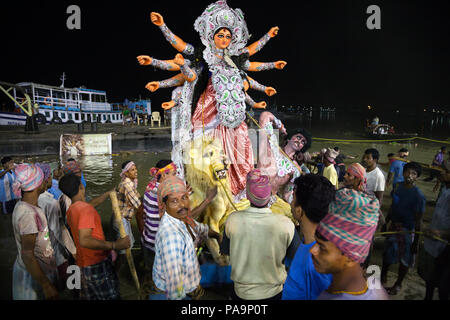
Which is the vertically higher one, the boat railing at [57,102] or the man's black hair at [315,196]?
the boat railing at [57,102]

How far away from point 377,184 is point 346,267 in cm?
355

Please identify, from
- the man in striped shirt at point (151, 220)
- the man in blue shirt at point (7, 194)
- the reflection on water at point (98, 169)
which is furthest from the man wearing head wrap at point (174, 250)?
the reflection on water at point (98, 169)

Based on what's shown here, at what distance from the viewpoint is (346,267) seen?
156 cm

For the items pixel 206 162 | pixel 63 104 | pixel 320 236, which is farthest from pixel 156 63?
pixel 63 104

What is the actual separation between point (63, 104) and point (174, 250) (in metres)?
27.5

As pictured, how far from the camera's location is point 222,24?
3.93 m

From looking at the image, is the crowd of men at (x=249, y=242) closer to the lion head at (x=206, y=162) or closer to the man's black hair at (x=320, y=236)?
the man's black hair at (x=320, y=236)

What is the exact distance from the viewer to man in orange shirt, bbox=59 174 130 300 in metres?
2.47

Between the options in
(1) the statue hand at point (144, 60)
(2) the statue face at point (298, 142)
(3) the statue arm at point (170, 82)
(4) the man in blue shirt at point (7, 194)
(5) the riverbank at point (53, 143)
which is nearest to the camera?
(1) the statue hand at point (144, 60)

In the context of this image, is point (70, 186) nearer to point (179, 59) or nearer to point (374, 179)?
point (179, 59)

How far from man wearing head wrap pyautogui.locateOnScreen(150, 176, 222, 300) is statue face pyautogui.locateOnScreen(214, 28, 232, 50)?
9.00 ft

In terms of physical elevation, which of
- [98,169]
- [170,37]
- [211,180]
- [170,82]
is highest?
[170,37]

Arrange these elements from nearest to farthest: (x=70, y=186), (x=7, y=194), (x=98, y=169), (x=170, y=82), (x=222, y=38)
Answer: (x=70, y=186), (x=222, y=38), (x=170, y=82), (x=7, y=194), (x=98, y=169)

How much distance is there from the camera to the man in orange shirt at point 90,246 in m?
2.47
